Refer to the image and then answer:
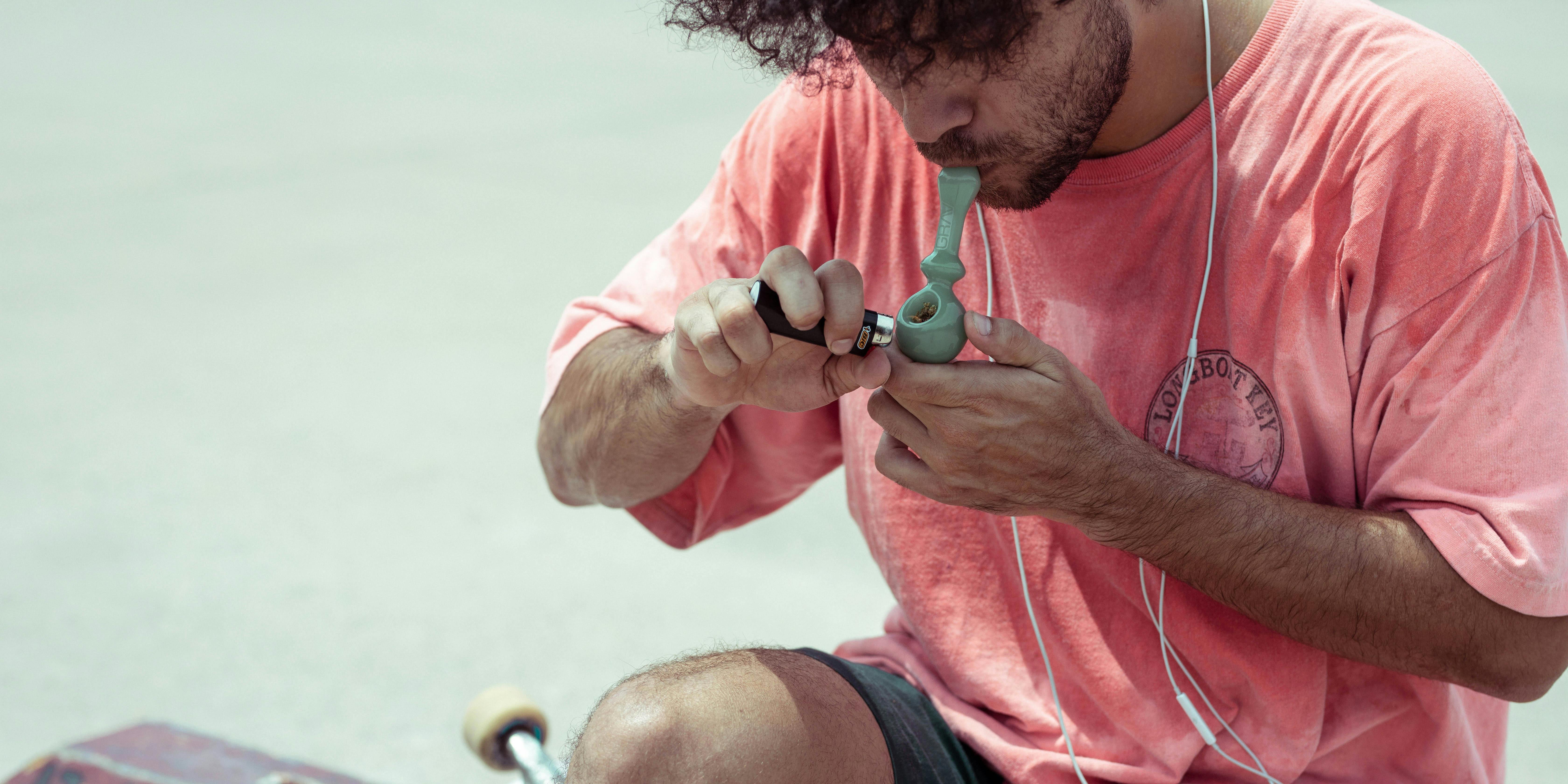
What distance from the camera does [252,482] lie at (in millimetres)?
2691

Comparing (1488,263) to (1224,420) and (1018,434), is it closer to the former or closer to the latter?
(1224,420)

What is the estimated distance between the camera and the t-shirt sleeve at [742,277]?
1.25 meters

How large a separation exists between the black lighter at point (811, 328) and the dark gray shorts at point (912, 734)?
0.33 meters

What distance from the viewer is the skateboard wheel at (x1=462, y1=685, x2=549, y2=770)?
1.35m

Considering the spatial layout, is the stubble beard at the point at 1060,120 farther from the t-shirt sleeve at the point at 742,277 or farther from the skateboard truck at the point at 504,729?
the skateboard truck at the point at 504,729

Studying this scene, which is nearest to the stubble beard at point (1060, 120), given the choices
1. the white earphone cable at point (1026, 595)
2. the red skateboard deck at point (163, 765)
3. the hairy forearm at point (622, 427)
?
the white earphone cable at point (1026, 595)

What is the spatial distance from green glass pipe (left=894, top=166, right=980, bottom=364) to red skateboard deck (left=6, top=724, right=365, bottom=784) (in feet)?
3.66

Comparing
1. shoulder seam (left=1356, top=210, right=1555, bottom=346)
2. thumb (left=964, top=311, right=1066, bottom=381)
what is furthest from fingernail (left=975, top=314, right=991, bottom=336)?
shoulder seam (left=1356, top=210, right=1555, bottom=346)

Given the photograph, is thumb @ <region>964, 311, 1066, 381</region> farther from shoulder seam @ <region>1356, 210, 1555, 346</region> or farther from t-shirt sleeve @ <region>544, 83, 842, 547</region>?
t-shirt sleeve @ <region>544, 83, 842, 547</region>

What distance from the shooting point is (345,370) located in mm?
3158

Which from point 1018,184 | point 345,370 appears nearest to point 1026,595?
point 1018,184

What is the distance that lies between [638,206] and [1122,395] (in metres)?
A: 3.06

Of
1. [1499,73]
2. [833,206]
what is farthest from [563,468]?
[1499,73]

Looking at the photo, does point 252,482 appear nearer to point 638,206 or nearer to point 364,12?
point 638,206
